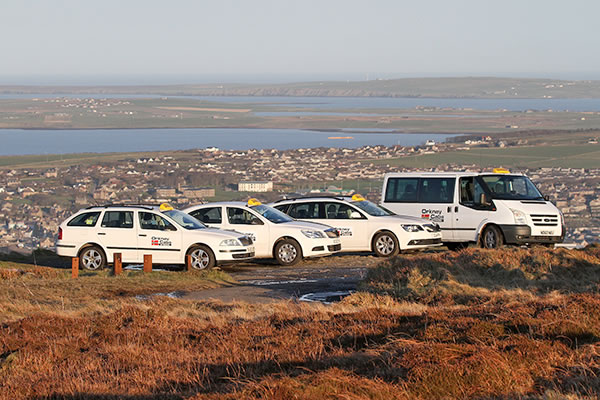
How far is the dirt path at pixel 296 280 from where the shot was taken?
1531cm

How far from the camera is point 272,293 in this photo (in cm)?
1563

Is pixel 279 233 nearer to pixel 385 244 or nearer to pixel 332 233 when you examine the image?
pixel 332 233

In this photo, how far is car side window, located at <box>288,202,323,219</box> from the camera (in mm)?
21906

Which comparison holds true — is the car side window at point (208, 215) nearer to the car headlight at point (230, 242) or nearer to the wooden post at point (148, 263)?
the car headlight at point (230, 242)

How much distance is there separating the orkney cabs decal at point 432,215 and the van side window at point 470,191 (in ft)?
2.05

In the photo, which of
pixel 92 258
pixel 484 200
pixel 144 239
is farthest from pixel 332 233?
pixel 92 258

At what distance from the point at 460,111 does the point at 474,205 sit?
155m

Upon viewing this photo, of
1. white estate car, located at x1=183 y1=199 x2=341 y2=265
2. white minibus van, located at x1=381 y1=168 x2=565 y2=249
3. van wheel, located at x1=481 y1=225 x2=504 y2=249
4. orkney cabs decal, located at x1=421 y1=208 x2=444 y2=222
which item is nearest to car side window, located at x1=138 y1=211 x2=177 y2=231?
white estate car, located at x1=183 y1=199 x2=341 y2=265

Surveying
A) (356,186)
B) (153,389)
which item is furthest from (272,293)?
(356,186)

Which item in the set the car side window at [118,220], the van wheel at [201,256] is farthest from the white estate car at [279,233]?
the car side window at [118,220]

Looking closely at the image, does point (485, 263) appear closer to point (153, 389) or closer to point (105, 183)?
point (153, 389)

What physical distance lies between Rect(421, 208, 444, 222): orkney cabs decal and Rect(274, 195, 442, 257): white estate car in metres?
0.69

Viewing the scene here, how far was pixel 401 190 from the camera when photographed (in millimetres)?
23031

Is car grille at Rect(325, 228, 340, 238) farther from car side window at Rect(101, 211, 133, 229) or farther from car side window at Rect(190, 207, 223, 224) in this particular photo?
car side window at Rect(101, 211, 133, 229)
